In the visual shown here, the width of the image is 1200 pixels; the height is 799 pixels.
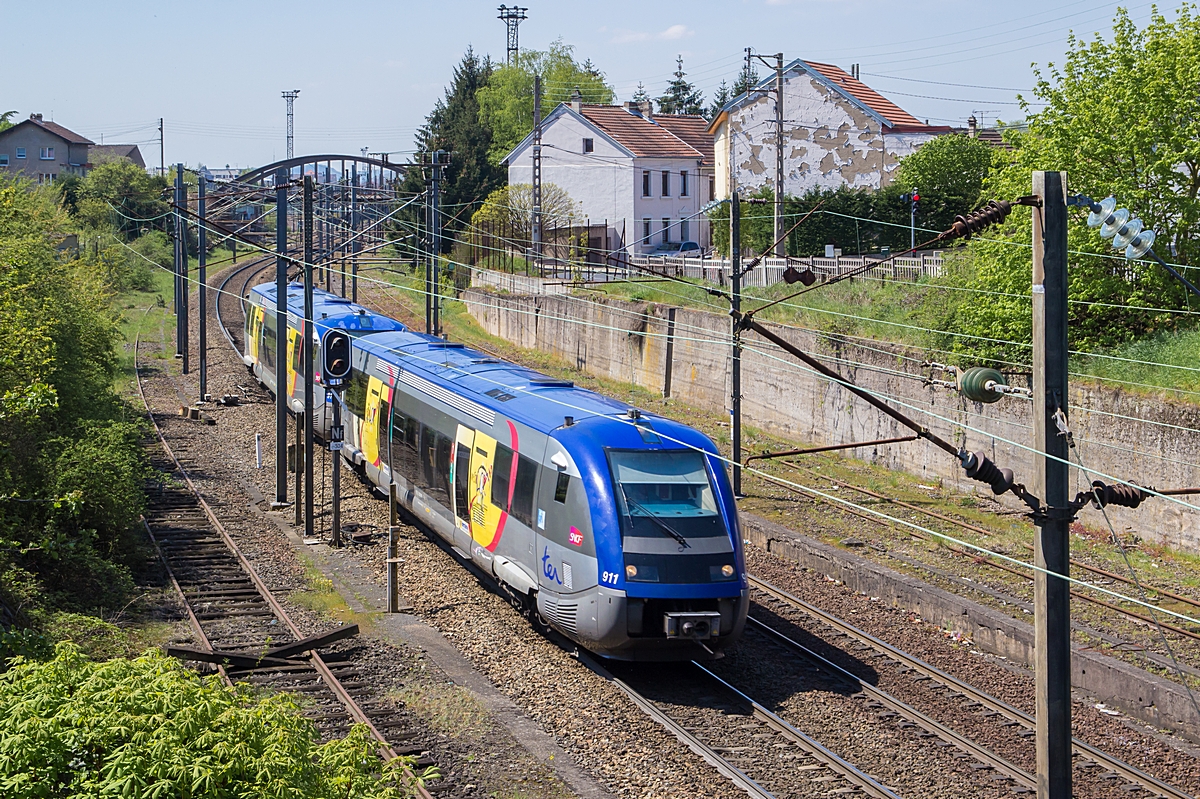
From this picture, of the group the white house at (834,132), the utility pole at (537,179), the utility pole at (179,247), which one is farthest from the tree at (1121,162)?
the white house at (834,132)

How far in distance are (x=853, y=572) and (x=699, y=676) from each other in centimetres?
440

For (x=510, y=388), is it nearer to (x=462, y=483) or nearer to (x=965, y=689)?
(x=462, y=483)

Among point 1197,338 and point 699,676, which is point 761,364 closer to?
point 1197,338

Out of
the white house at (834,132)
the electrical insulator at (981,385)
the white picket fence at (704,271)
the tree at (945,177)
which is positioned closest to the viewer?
the electrical insulator at (981,385)

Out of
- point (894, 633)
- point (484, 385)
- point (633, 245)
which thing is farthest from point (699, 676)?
point (633, 245)

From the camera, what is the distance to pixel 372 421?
2036 centimetres

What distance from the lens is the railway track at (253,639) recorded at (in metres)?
11.0

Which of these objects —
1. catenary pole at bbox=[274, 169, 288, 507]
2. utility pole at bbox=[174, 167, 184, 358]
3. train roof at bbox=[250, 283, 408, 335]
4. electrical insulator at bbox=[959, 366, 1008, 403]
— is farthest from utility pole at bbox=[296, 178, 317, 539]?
utility pole at bbox=[174, 167, 184, 358]

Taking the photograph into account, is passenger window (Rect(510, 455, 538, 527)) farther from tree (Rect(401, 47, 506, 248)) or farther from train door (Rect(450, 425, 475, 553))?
tree (Rect(401, 47, 506, 248))

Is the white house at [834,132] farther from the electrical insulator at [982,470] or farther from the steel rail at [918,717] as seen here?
A: the electrical insulator at [982,470]

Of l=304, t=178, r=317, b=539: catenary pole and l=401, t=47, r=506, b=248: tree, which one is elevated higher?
l=401, t=47, r=506, b=248: tree

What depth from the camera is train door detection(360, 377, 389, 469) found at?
20.0 metres

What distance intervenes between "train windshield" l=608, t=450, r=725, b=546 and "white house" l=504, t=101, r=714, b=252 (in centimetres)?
4461

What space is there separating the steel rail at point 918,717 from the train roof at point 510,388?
8.66ft
